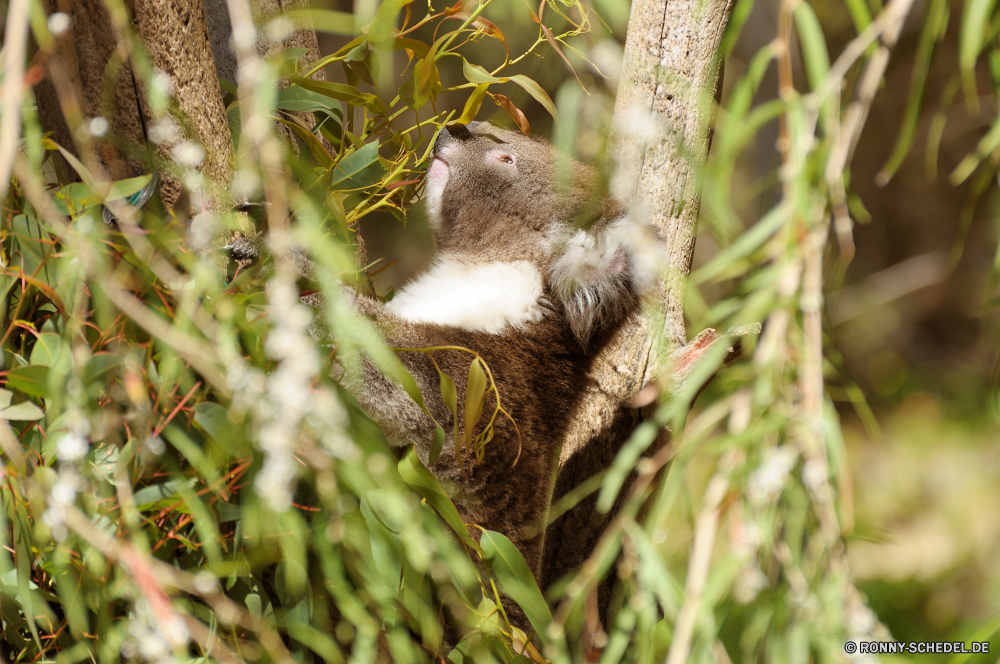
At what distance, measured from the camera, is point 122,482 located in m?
0.79

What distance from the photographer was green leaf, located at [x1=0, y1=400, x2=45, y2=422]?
83 centimetres

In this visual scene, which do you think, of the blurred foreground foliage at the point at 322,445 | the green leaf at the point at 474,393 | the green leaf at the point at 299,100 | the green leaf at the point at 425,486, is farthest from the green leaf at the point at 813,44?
the green leaf at the point at 299,100

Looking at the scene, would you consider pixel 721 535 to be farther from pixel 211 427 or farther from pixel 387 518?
pixel 211 427

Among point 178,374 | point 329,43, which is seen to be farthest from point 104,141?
point 329,43

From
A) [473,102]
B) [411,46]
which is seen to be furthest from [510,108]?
[411,46]

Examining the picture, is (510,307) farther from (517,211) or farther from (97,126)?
(97,126)

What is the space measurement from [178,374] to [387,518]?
0.32m

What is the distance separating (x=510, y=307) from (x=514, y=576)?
746mm

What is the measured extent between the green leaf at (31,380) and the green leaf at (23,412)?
0.02 meters

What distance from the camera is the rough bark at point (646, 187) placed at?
136 cm

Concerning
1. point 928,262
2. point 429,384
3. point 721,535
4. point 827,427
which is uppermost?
point 827,427

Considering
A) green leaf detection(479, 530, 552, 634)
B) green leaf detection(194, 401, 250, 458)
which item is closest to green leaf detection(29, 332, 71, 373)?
green leaf detection(194, 401, 250, 458)

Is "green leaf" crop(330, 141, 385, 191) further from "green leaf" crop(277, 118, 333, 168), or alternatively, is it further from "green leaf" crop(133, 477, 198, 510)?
"green leaf" crop(133, 477, 198, 510)

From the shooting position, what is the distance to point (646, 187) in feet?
4.83
